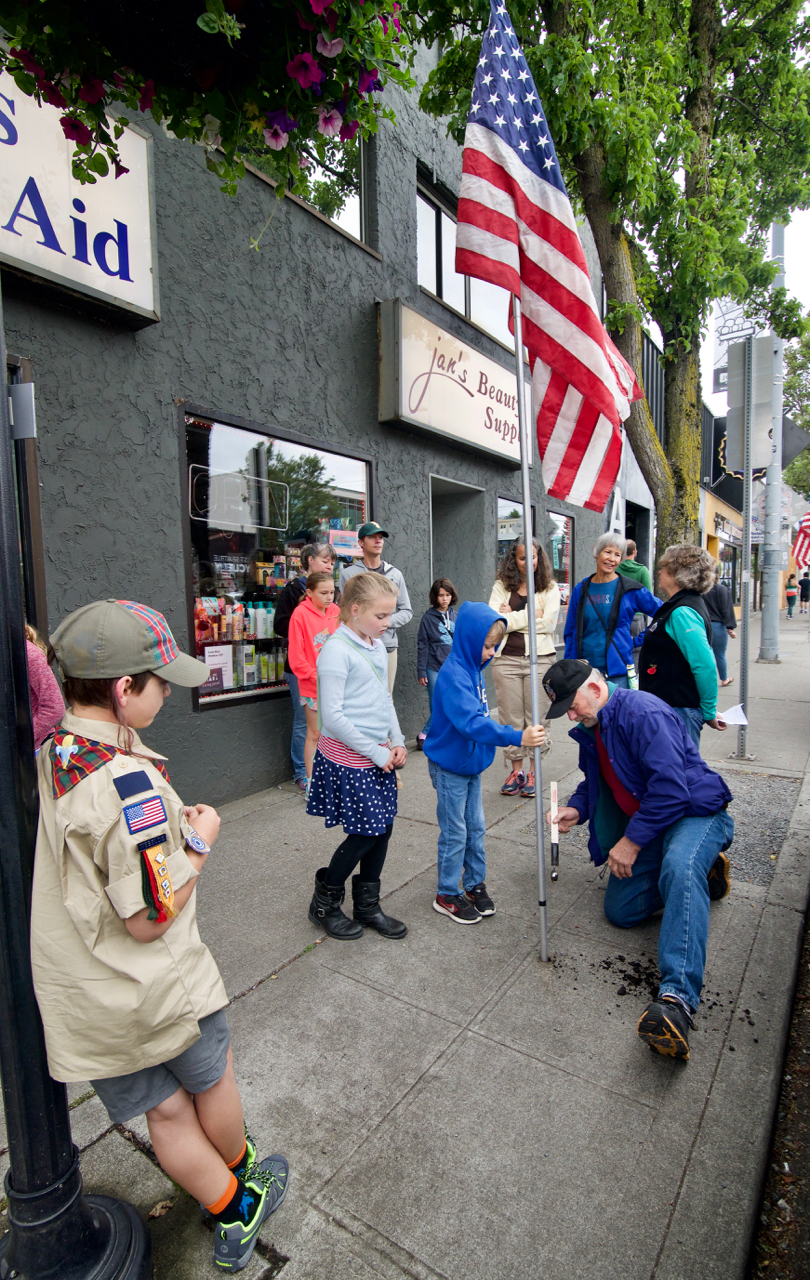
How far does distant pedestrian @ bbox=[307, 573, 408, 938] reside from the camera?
2.95m

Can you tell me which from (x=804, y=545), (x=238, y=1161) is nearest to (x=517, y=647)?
(x=238, y=1161)

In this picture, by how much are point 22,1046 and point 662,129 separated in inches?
279

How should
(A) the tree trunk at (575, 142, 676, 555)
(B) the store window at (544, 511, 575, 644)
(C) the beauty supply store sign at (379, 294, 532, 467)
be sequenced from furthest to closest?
(B) the store window at (544, 511, 575, 644) → (C) the beauty supply store sign at (379, 294, 532, 467) → (A) the tree trunk at (575, 142, 676, 555)

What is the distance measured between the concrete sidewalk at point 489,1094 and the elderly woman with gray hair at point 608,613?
156 centimetres

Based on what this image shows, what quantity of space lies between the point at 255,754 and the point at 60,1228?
3652mm

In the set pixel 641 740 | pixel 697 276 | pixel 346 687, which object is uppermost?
pixel 697 276

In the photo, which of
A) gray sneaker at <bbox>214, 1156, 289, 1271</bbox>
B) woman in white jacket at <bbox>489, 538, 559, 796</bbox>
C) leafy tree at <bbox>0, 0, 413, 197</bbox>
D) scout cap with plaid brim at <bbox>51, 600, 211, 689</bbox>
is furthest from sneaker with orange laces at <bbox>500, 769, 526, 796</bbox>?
leafy tree at <bbox>0, 0, 413, 197</bbox>

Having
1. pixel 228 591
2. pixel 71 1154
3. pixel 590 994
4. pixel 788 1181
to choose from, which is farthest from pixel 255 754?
pixel 788 1181

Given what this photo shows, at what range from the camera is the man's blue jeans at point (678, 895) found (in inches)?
96.9

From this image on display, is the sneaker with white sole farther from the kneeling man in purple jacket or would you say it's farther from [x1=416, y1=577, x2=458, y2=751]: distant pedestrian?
[x1=416, y1=577, x2=458, y2=751]: distant pedestrian

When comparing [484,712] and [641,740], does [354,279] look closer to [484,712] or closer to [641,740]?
[484,712]

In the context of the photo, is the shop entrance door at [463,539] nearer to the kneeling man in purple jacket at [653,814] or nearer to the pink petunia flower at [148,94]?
the kneeling man in purple jacket at [653,814]

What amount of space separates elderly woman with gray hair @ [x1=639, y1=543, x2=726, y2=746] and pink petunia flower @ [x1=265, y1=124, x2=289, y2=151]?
3003mm

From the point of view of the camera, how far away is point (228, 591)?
505 cm
